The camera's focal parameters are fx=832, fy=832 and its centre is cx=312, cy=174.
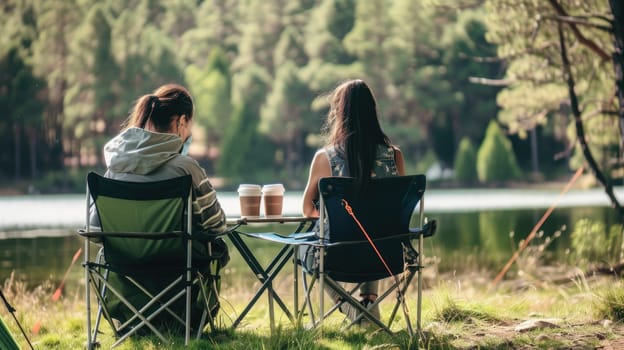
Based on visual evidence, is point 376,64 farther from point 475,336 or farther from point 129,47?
point 475,336

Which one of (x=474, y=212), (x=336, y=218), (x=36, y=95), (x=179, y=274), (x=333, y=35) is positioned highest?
(x=333, y=35)

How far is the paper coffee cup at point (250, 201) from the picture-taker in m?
3.24

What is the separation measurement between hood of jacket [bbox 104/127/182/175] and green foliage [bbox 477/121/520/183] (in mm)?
33024

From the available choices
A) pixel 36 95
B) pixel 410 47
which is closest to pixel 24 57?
pixel 36 95

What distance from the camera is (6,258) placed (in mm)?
11180

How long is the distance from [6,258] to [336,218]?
9.27 m

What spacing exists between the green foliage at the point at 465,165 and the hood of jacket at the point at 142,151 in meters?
34.5

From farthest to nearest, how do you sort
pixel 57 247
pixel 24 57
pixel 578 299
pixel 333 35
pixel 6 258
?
pixel 333 35 < pixel 24 57 < pixel 57 247 < pixel 6 258 < pixel 578 299

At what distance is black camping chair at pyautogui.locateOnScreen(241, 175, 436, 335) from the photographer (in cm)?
294

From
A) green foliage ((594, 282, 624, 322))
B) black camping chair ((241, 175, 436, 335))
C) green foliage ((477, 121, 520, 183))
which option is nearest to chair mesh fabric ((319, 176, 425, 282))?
black camping chair ((241, 175, 436, 335))

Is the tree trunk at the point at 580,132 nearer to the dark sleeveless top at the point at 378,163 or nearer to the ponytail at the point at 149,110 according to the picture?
the dark sleeveless top at the point at 378,163

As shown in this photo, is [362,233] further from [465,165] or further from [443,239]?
[465,165]

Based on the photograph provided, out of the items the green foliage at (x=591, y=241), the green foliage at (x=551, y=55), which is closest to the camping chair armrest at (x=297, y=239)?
the green foliage at (x=551, y=55)

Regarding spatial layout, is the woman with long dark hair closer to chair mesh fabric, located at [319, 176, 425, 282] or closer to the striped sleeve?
chair mesh fabric, located at [319, 176, 425, 282]
